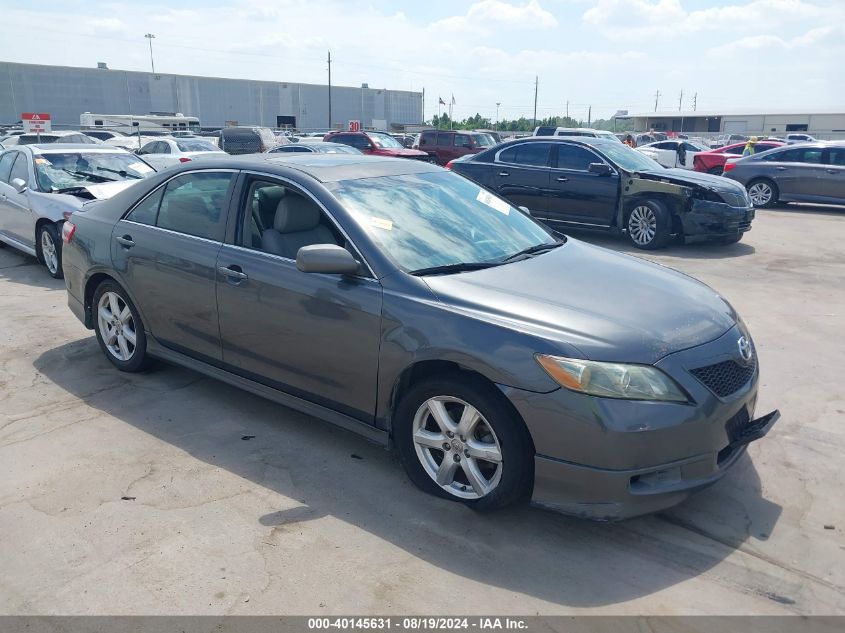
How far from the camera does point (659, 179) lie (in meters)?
10.6

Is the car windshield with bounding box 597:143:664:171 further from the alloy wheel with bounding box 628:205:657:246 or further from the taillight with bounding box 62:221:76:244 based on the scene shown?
the taillight with bounding box 62:221:76:244

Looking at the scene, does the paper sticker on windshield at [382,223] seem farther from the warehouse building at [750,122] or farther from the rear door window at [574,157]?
the warehouse building at [750,122]

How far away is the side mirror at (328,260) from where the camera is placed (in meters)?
3.71

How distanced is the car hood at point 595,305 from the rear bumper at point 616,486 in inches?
19.5

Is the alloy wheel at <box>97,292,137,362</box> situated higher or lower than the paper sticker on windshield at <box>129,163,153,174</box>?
lower

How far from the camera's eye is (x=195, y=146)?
837 inches

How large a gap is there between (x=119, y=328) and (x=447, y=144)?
73.5ft

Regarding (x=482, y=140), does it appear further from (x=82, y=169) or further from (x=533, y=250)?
(x=533, y=250)

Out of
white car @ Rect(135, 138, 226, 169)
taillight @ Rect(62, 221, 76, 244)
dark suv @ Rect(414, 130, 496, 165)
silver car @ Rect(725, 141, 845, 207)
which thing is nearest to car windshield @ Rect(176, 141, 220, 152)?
white car @ Rect(135, 138, 226, 169)

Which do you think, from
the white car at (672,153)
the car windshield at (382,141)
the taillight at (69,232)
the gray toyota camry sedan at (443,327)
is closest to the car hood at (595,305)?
the gray toyota camry sedan at (443,327)

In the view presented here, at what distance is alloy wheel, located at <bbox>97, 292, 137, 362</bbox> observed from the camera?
5.23m

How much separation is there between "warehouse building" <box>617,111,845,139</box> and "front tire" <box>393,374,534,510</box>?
6666cm

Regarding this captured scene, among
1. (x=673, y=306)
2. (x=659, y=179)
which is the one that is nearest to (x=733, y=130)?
(x=659, y=179)
